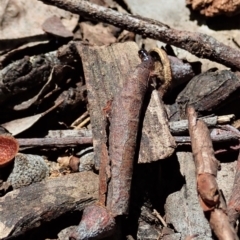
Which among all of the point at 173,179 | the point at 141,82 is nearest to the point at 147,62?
the point at 141,82

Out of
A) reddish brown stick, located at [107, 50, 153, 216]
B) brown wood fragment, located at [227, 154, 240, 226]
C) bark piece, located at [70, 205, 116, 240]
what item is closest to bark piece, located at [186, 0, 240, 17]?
reddish brown stick, located at [107, 50, 153, 216]

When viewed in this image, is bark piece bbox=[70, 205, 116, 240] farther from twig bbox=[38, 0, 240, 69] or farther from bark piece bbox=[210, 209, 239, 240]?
twig bbox=[38, 0, 240, 69]

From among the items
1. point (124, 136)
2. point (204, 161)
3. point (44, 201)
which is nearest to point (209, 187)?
point (204, 161)

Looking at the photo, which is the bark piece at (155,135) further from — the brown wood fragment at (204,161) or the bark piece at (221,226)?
the bark piece at (221,226)

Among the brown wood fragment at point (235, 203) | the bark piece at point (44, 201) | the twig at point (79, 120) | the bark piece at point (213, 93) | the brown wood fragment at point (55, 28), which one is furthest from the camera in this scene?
the brown wood fragment at point (55, 28)

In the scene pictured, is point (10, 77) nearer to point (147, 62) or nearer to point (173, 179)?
point (147, 62)

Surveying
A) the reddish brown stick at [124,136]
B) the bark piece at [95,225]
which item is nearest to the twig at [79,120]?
the reddish brown stick at [124,136]
